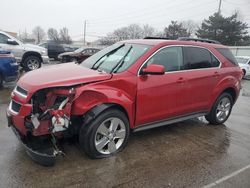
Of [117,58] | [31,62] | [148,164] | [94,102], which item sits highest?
[117,58]

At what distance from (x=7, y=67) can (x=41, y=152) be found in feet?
17.2

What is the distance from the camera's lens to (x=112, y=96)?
12.9ft

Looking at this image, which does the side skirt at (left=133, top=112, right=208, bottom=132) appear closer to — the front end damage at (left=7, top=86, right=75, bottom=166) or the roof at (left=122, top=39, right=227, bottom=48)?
the front end damage at (left=7, top=86, right=75, bottom=166)

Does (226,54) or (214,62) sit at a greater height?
(226,54)

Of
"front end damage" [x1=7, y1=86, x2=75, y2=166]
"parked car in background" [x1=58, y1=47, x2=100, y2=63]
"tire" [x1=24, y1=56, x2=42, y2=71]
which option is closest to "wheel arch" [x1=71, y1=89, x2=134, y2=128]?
"front end damage" [x1=7, y1=86, x2=75, y2=166]

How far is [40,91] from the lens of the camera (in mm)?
3689

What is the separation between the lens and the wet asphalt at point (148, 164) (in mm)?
3469

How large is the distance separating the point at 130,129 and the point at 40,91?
1.59 m

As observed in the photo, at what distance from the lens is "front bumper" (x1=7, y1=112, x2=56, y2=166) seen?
3494 millimetres

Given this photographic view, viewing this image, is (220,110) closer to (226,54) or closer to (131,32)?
(226,54)

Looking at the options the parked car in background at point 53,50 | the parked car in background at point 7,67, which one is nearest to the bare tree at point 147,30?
the parked car in background at point 53,50

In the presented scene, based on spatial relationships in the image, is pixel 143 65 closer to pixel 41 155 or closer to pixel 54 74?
pixel 54 74

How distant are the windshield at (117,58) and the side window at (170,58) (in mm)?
241

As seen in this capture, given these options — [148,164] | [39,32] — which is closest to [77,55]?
[148,164]
